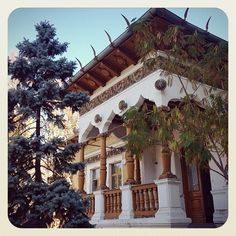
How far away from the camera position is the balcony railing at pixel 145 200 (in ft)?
12.6

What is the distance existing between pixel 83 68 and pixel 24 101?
0.68m

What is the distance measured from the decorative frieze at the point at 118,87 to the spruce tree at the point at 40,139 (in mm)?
422

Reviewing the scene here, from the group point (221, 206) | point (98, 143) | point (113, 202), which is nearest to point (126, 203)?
point (113, 202)

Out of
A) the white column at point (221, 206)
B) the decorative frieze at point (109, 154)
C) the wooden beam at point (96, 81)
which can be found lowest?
the white column at point (221, 206)

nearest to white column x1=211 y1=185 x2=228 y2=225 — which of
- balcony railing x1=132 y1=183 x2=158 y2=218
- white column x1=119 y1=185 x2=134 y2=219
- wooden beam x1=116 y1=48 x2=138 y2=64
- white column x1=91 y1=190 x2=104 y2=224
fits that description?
balcony railing x1=132 y1=183 x2=158 y2=218

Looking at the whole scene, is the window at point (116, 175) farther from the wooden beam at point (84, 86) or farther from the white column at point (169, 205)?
the wooden beam at point (84, 86)

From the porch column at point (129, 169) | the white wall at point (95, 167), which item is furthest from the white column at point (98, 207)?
the porch column at point (129, 169)

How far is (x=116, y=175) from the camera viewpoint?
4598 mm

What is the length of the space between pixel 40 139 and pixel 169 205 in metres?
1.35

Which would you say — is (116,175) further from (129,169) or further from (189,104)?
(189,104)

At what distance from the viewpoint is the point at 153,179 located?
4.14m

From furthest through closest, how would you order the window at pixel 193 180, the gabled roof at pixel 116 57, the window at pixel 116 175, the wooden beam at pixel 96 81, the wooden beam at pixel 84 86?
1. the window at pixel 193 180
2. the window at pixel 116 175
3. the wooden beam at pixel 96 81
4. the wooden beam at pixel 84 86
5. the gabled roof at pixel 116 57
